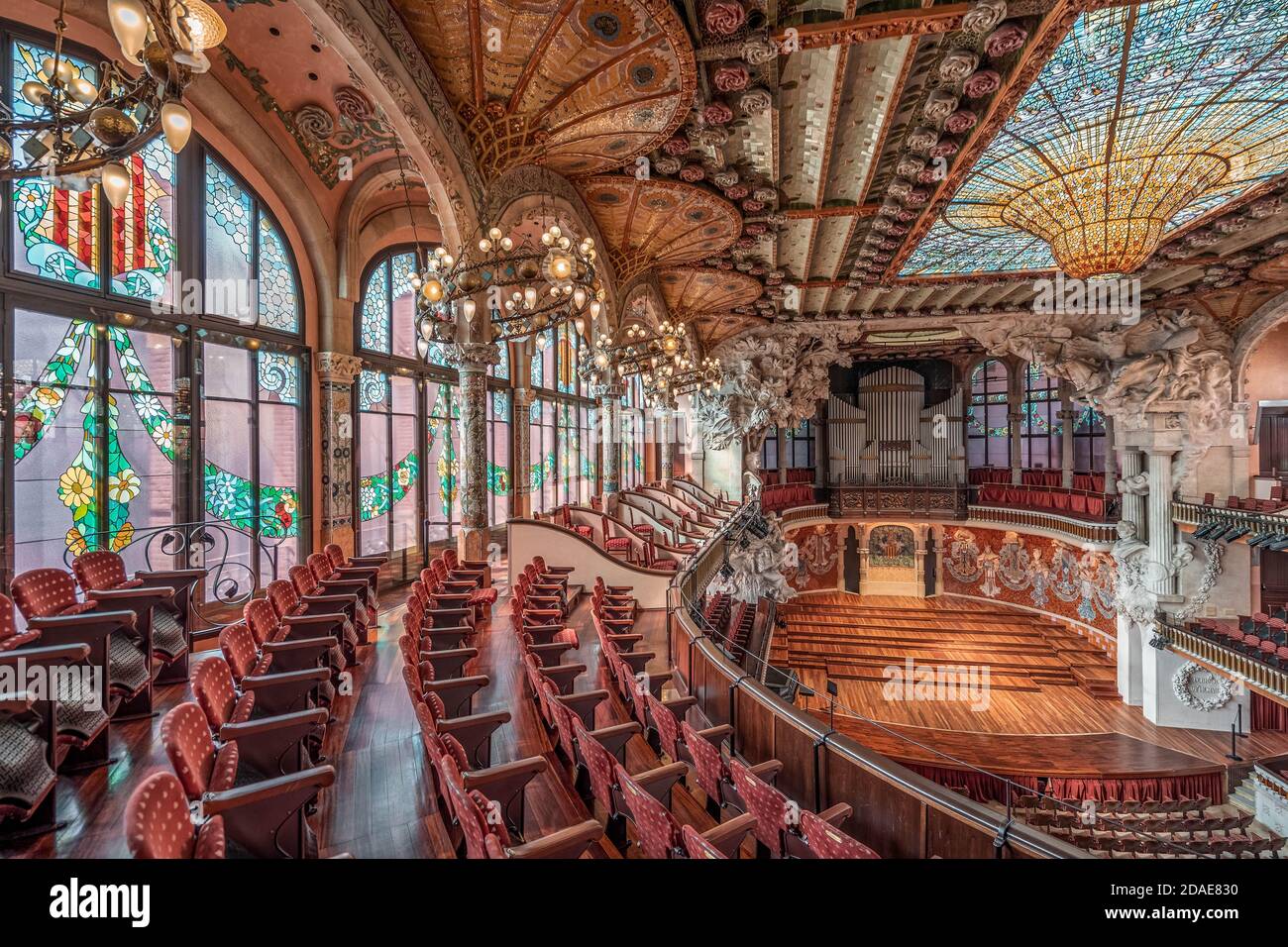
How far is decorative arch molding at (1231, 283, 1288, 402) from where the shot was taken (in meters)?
12.4

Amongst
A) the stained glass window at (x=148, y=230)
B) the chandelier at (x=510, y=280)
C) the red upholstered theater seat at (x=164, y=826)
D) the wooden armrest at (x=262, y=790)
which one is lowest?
the wooden armrest at (x=262, y=790)

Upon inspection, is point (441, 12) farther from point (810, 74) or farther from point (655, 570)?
point (655, 570)

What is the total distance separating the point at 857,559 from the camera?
20.9 meters

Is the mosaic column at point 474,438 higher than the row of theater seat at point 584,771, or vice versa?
the mosaic column at point 474,438

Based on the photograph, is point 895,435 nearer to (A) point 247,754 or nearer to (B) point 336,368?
(B) point 336,368

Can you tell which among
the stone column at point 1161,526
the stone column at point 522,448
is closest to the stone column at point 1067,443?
the stone column at point 1161,526

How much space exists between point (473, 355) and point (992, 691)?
14022 millimetres

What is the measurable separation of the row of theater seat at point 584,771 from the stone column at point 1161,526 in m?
14.9

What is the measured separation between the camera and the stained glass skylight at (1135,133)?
15.1 ft

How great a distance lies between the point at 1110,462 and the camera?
16.5 metres

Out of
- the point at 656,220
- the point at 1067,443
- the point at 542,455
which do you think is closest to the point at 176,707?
the point at 656,220

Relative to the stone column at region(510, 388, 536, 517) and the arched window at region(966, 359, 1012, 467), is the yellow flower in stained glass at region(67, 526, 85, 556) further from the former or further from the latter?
the arched window at region(966, 359, 1012, 467)

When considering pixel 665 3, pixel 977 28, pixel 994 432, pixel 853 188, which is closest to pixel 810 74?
pixel 977 28

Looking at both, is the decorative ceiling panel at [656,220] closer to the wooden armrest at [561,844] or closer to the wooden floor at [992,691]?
the wooden armrest at [561,844]
